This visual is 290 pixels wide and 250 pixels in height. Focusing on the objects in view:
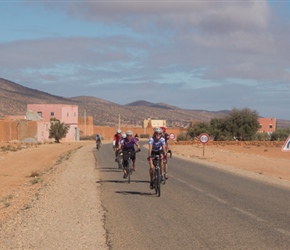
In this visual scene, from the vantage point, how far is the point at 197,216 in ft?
40.3

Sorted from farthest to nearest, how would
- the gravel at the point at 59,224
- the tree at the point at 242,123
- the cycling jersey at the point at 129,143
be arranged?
the tree at the point at 242,123 → the cycling jersey at the point at 129,143 → the gravel at the point at 59,224

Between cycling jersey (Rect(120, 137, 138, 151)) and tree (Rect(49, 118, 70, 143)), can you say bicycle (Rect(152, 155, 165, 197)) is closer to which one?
cycling jersey (Rect(120, 137, 138, 151))

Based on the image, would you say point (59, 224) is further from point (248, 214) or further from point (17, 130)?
point (17, 130)

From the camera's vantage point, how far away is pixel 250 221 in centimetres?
1164

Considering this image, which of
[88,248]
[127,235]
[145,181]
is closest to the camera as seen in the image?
[88,248]

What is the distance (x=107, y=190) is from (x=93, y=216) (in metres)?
5.62

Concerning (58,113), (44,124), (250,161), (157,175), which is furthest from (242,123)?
(157,175)

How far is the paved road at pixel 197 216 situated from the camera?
9.58 meters

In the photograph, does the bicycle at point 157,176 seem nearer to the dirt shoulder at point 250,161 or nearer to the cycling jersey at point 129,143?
the cycling jersey at point 129,143

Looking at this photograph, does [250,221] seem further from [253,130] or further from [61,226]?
[253,130]

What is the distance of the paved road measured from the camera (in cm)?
958

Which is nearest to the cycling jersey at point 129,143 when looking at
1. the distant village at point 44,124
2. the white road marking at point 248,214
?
the white road marking at point 248,214

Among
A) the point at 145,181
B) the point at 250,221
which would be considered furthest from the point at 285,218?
the point at 145,181

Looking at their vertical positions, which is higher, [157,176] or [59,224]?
[157,176]
